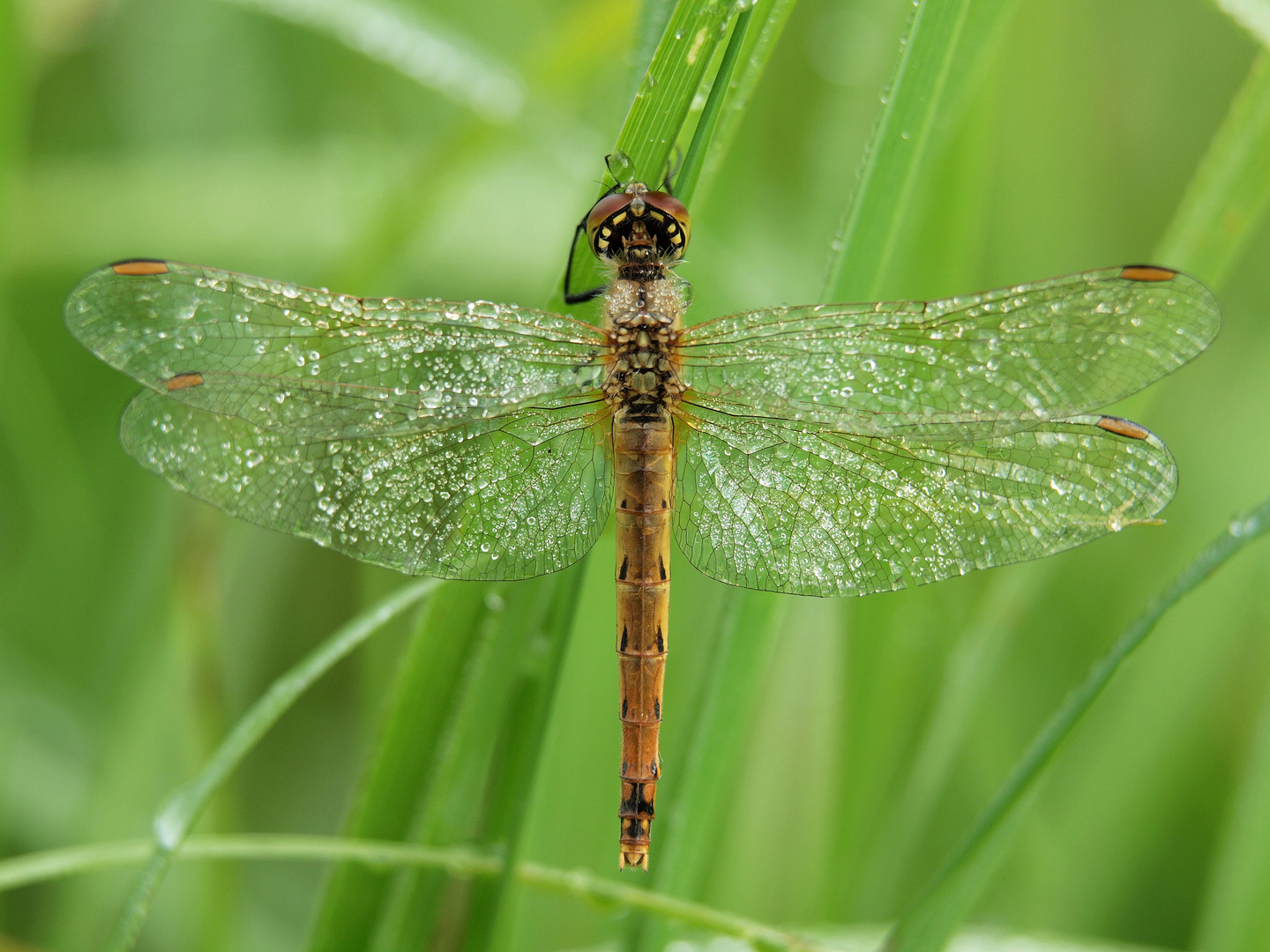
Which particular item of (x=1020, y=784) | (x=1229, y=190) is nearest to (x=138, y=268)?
(x=1020, y=784)

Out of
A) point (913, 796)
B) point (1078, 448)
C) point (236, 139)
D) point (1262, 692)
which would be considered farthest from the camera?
point (236, 139)

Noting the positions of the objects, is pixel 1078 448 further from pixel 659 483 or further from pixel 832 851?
pixel 832 851

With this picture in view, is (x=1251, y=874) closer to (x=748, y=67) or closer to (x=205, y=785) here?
(x=748, y=67)

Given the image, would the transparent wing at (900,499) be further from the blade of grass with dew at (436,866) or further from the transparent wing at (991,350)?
the blade of grass with dew at (436,866)

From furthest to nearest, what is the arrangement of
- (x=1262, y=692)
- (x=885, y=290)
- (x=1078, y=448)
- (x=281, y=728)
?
(x=281, y=728) → (x=1262, y=692) → (x=885, y=290) → (x=1078, y=448)

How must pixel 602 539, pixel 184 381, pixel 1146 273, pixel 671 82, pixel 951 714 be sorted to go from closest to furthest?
pixel 671 82, pixel 1146 273, pixel 184 381, pixel 602 539, pixel 951 714

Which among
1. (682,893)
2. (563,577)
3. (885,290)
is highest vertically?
(885,290)

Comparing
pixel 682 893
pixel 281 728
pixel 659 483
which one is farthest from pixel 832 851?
pixel 281 728

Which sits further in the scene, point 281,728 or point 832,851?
point 281,728
